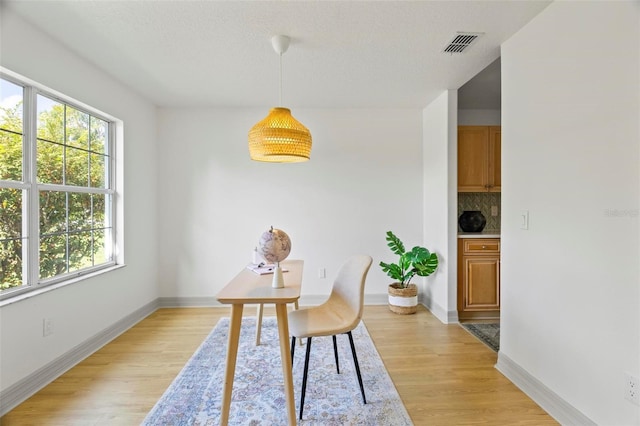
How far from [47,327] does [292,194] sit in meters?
2.57

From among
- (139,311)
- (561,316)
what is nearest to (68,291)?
(139,311)

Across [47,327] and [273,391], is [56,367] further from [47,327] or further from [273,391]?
[273,391]

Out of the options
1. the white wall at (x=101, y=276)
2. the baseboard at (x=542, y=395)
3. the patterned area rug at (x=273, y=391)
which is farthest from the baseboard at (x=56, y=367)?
the baseboard at (x=542, y=395)

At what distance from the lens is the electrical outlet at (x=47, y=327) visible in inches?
86.9

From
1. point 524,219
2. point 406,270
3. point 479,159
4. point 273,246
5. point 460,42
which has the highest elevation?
point 460,42

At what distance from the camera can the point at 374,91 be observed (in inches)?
133

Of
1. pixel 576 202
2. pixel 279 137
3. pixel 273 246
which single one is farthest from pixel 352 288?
pixel 576 202

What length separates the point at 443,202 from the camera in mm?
3471

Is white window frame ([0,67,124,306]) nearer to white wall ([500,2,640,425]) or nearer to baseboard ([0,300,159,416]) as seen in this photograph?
baseboard ([0,300,159,416])

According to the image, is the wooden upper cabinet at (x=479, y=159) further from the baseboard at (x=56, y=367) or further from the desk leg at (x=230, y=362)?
the baseboard at (x=56, y=367)

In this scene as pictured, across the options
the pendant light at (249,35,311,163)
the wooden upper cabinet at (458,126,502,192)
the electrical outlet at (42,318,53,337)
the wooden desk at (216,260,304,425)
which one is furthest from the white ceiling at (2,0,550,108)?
the electrical outlet at (42,318,53,337)

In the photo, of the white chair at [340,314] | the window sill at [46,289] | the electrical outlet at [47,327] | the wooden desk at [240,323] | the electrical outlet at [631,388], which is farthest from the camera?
the electrical outlet at [47,327]

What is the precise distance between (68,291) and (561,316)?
3.35 metres

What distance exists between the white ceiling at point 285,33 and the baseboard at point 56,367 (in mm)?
2314
